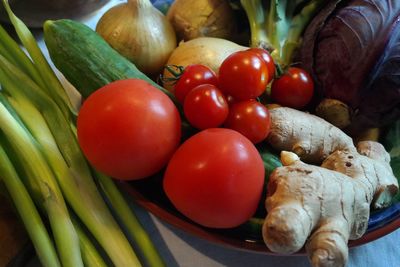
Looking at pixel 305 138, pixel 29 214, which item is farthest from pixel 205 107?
pixel 29 214

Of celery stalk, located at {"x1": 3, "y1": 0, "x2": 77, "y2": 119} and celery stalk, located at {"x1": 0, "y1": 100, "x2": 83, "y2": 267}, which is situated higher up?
celery stalk, located at {"x1": 3, "y1": 0, "x2": 77, "y2": 119}

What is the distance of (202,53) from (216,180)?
1.20 feet

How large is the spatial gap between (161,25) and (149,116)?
38cm

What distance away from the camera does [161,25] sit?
91 cm

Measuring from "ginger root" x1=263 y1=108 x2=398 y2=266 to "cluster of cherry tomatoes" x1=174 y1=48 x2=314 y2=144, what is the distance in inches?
2.3

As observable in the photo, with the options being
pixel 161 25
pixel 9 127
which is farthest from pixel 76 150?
pixel 161 25

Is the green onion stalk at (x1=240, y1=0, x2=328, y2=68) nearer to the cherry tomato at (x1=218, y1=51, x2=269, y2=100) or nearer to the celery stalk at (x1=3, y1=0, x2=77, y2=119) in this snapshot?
the cherry tomato at (x1=218, y1=51, x2=269, y2=100)

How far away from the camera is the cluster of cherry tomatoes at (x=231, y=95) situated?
64cm

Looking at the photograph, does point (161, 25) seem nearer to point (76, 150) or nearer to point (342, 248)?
point (76, 150)

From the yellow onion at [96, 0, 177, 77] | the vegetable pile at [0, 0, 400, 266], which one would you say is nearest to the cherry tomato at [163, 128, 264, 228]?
the vegetable pile at [0, 0, 400, 266]

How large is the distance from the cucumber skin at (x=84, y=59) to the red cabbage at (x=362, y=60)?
32 centimetres

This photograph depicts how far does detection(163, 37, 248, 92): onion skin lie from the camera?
83 cm

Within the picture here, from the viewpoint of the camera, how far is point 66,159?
0.67 meters

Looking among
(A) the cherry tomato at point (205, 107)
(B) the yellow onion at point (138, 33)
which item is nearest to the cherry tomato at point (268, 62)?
(A) the cherry tomato at point (205, 107)
